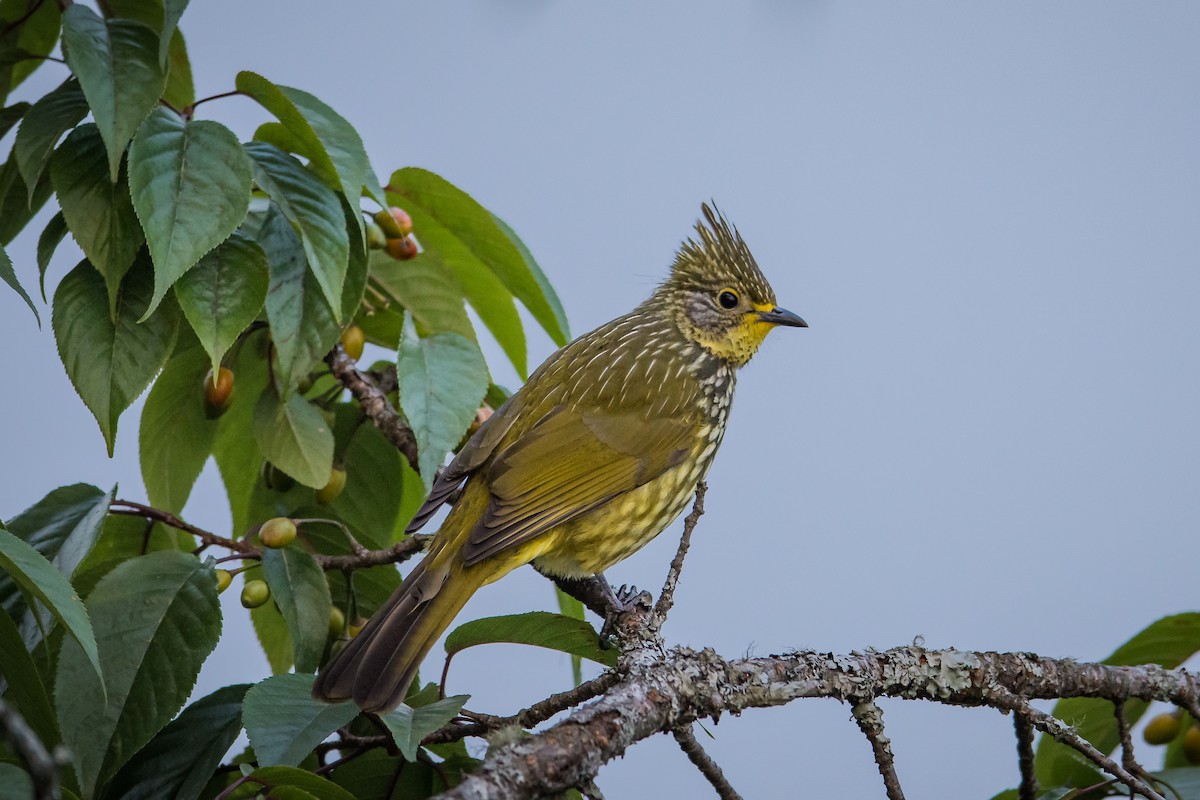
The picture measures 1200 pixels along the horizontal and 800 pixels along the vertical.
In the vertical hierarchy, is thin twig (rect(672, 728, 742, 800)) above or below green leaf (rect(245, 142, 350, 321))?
below

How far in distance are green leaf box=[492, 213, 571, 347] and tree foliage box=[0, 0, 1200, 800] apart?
1cm

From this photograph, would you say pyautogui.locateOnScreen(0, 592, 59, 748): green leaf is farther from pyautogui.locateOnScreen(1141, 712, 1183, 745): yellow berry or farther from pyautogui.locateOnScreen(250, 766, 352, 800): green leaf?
pyautogui.locateOnScreen(1141, 712, 1183, 745): yellow berry

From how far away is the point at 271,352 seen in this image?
246 cm

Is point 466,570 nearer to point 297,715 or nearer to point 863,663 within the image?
point 297,715

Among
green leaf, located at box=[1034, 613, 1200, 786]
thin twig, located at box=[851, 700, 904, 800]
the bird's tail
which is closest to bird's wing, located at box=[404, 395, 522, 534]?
the bird's tail

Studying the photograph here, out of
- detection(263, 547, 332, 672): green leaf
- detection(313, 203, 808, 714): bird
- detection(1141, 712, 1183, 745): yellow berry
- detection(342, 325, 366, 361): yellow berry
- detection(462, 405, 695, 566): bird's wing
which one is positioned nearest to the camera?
detection(263, 547, 332, 672): green leaf

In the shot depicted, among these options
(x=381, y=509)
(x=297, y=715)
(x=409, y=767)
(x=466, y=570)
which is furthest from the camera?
(x=381, y=509)

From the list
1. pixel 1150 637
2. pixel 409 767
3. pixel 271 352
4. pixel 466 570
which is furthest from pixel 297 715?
pixel 1150 637

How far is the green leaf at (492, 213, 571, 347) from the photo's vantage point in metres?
2.62

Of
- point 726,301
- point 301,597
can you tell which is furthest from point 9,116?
point 726,301

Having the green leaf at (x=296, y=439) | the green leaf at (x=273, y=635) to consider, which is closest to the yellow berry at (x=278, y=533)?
the green leaf at (x=296, y=439)

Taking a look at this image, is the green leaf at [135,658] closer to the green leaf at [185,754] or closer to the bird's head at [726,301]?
the green leaf at [185,754]

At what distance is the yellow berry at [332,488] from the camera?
96.5 inches

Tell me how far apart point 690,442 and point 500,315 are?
1.84ft
